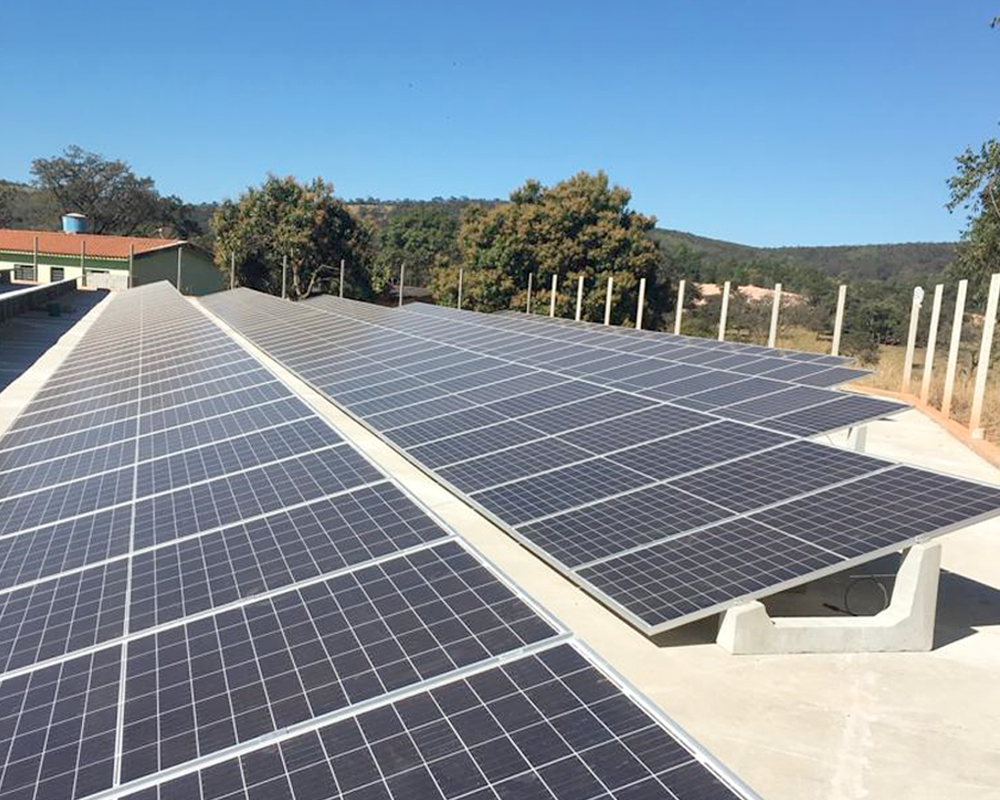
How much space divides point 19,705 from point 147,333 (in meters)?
23.4

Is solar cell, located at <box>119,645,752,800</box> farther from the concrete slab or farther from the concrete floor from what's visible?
the concrete slab

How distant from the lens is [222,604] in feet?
18.0

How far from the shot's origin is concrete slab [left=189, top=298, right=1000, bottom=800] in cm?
597

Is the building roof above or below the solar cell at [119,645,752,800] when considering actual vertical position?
above

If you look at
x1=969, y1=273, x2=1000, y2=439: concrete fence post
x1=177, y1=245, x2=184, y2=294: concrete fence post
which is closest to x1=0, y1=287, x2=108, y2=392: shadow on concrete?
x1=177, y1=245, x2=184, y2=294: concrete fence post

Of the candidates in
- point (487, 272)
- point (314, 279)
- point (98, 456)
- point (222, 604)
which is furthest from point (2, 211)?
point (222, 604)

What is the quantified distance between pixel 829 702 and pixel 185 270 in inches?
3014

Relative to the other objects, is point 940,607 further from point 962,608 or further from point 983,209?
point 983,209

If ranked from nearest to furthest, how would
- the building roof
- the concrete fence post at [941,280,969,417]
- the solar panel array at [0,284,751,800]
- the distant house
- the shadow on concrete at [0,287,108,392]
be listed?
1. the solar panel array at [0,284,751,800]
2. the concrete fence post at [941,280,969,417]
3. the shadow on concrete at [0,287,108,392]
4. the distant house
5. the building roof

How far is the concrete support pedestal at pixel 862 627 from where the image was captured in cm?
733

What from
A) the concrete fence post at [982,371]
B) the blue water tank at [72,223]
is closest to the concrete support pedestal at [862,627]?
the concrete fence post at [982,371]

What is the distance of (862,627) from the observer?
7832 mm

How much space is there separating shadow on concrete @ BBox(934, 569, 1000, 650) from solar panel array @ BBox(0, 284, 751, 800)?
595 centimetres

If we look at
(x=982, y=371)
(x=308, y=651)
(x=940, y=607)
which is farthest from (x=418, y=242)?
(x=308, y=651)
